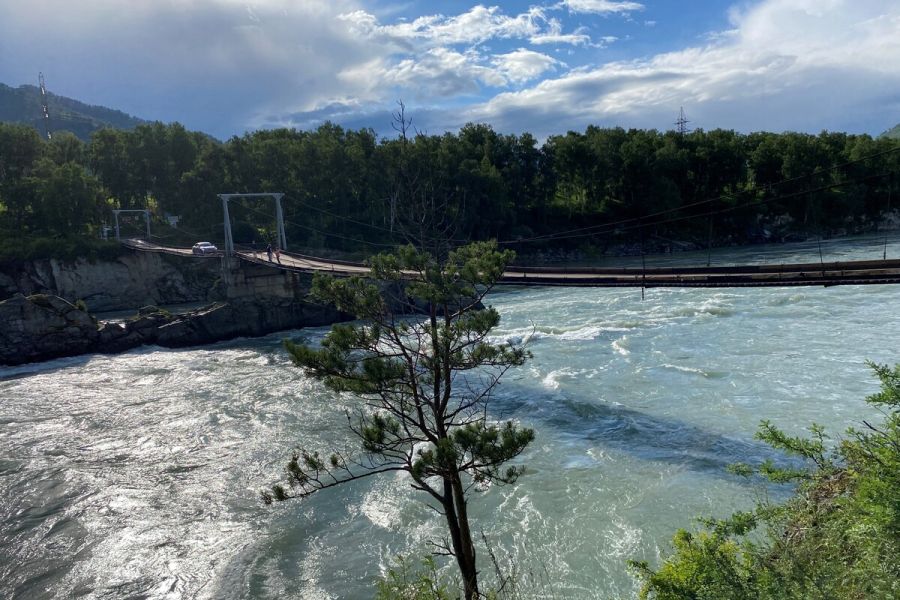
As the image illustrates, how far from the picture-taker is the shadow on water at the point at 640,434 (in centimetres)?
1106

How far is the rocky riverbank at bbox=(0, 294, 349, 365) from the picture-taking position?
2266cm

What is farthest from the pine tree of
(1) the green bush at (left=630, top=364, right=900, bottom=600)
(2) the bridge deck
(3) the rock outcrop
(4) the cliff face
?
(4) the cliff face

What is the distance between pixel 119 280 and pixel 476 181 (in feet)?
93.2

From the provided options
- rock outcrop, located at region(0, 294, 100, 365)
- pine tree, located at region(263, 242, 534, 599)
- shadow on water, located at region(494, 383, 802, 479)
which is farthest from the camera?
rock outcrop, located at region(0, 294, 100, 365)

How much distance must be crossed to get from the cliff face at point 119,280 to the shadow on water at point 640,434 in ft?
108

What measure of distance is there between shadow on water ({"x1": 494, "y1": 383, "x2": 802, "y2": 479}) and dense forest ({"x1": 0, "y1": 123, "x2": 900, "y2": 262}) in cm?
3160

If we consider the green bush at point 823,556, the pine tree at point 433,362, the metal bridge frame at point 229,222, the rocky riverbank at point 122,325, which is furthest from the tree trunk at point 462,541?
the metal bridge frame at point 229,222

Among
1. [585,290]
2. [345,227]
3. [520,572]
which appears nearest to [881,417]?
[520,572]

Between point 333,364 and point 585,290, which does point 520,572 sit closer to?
point 333,364

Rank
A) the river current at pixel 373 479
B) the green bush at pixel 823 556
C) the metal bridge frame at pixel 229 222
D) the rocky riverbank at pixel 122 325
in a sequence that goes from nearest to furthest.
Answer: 1. the green bush at pixel 823 556
2. the river current at pixel 373 479
3. the rocky riverbank at pixel 122 325
4. the metal bridge frame at pixel 229 222

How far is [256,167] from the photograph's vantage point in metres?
50.8

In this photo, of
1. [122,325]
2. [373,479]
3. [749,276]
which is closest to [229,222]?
[122,325]

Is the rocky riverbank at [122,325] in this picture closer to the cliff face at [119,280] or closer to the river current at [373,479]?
the river current at [373,479]

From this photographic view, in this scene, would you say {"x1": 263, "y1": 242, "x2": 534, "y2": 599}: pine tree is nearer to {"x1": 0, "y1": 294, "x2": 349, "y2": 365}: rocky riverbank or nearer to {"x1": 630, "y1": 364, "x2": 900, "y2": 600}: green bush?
{"x1": 630, "y1": 364, "x2": 900, "y2": 600}: green bush
